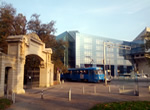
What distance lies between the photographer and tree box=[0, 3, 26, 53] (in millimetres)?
26781

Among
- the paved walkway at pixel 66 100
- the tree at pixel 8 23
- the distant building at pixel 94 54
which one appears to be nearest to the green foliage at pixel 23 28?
the tree at pixel 8 23

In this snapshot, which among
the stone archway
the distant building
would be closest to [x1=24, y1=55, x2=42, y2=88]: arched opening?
the stone archway

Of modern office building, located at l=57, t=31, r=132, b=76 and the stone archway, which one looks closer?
the stone archway

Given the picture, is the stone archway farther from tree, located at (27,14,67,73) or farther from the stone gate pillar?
tree, located at (27,14,67,73)

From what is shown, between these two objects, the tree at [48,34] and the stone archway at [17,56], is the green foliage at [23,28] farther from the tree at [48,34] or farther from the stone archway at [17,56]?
the stone archway at [17,56]

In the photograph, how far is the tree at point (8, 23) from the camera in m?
26.8

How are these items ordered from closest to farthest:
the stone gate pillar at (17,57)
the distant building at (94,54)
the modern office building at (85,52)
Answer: the stone gate pillar at (17,57)
the modern office building at (85,52)
the distant building at (94,54)

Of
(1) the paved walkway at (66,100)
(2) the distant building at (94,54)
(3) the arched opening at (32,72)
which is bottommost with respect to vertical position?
(1) the paved walkway at (66,100)

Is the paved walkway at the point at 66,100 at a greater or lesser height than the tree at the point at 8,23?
lesser

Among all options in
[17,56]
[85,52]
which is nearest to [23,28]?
[17,56]

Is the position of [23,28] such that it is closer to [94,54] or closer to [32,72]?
[32,72]

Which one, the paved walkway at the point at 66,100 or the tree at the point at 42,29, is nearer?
the paved walkway at the point at 66,100

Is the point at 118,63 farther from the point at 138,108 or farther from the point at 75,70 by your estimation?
the point at 138,108

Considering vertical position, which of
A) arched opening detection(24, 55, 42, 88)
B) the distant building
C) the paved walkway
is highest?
the distant building
